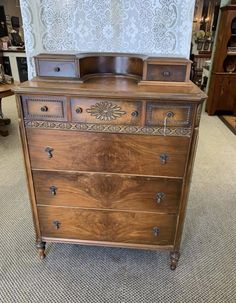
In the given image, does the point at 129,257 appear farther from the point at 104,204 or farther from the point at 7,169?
the point at 7,169

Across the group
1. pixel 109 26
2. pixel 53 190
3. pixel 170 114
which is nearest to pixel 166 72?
pixel 170 114

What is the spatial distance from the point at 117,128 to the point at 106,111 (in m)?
0.10

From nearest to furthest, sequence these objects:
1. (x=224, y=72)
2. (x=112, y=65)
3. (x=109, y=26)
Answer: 1. (x=112, y=65)
2. (x=109, y=26)
3. (x=224, y=72)

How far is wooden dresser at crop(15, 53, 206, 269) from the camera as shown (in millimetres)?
1128

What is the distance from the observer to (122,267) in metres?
1.54

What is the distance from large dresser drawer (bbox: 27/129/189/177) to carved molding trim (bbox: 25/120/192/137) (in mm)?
22

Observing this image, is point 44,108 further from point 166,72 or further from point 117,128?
point 166,72

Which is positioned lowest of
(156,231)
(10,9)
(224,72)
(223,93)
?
(156,231)

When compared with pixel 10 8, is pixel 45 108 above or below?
below

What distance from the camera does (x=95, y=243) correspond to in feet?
4.87

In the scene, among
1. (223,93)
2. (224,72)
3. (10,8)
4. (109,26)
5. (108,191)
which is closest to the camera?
(108,191)

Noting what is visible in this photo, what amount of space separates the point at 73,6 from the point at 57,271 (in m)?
1.65

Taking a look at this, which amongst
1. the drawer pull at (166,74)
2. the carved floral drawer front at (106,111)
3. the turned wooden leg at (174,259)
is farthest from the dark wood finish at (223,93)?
the carved floral drawer front at (106,111)

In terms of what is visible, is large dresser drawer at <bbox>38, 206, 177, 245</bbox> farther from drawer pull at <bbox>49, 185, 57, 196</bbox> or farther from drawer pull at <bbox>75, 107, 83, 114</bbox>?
drawer pull at <bbox>75, 107, 83, 114</bbox>
